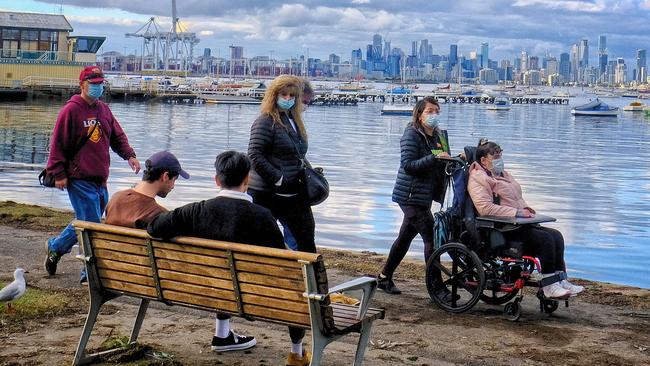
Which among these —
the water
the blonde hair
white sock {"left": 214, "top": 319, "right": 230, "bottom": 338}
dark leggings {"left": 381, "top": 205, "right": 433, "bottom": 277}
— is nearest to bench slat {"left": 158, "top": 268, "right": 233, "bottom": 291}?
white sock {"left": 214, "top": 319, "right": 230, "bottom": 338}

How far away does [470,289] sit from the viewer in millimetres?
7824

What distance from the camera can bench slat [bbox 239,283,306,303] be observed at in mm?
5082

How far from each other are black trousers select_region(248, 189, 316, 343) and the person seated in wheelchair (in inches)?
51.6

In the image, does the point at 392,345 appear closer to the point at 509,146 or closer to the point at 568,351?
the point at 568,351

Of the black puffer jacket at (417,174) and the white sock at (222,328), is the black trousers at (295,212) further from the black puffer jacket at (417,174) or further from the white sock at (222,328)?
the white sock at (222,328)

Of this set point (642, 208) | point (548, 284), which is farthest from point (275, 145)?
point (642, 208)

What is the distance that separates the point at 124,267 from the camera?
5738mm

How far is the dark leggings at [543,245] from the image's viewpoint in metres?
7.64

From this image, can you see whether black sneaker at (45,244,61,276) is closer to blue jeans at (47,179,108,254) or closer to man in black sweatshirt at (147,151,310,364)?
blue jeans at (47,179,108,254)

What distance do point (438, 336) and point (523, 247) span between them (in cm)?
126

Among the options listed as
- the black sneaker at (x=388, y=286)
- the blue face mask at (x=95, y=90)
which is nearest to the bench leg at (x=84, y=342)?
the blue face mask at (x=95, y=90)

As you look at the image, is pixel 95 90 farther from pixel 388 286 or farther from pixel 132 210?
pixel 388 286

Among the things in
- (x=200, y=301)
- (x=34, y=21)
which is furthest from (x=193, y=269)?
(x=34, y=21)

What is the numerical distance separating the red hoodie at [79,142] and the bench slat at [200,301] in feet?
9.44
